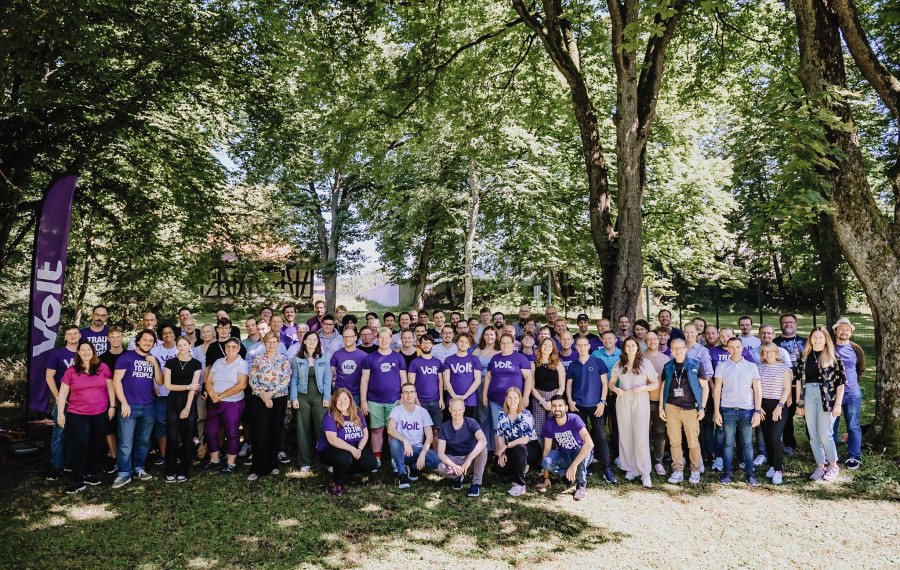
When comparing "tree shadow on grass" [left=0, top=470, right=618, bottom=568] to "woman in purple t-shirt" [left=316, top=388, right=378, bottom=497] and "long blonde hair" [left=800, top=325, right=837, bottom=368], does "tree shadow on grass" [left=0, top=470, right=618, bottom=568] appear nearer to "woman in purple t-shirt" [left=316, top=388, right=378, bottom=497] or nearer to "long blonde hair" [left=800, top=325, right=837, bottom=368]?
"woman in purple t-shirt" [left=316, top=388, right=378, bottom=497]

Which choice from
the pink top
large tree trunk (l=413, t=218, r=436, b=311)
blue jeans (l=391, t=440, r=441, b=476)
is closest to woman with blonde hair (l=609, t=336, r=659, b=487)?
blue jeans (l=391, t=440, r=441, b=476)

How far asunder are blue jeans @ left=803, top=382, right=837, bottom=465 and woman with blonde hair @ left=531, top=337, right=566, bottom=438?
300 cm

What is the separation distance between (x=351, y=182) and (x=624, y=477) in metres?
21.1

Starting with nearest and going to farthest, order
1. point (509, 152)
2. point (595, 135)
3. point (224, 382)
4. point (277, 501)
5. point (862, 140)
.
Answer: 1. point (277, 501)
2. point (224, 382)
3. point (595, 135)
4. point (862, 140)
5. point (509, 152)

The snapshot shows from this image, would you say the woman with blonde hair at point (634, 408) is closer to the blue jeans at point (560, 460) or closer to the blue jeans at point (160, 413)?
the blue jeans at point (560, 460)

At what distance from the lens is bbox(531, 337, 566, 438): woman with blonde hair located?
6.55 meters

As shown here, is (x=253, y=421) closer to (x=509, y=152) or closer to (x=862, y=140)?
(x=509, y=152)

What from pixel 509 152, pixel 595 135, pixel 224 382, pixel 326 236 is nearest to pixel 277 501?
pixel 224 382

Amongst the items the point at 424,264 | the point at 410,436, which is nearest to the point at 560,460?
the point at 410,436

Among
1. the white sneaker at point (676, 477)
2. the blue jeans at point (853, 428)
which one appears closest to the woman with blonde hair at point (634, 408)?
the white sneaker at point (676, 477)

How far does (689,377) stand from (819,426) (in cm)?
179

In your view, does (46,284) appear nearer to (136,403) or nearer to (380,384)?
A: (136,403)

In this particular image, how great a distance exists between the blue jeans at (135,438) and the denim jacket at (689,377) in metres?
6.17

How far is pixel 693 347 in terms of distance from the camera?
6730 millimetres
